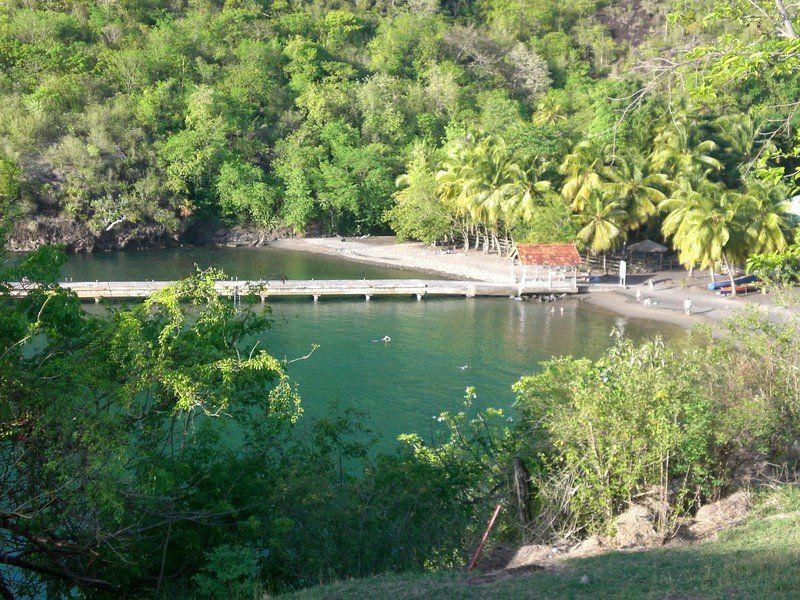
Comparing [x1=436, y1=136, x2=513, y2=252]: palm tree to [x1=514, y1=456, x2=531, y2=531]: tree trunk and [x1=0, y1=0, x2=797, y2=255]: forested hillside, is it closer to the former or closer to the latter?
[x1=0, y1=0, x2=797, y2=255]: forested hillside

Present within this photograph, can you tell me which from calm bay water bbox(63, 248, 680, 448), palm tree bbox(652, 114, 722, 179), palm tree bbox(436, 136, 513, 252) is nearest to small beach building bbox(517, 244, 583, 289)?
calm bay water bbox(63, 248, 680, 448)

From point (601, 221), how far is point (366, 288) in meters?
11.9

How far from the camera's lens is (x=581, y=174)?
42219mm

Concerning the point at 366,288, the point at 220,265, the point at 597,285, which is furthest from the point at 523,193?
the point at 220,265

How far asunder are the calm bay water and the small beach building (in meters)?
1.74

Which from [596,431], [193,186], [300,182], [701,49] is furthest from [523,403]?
[193,186]

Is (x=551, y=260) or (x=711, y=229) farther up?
(x=711, y=229)

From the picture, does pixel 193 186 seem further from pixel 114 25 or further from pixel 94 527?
pixel 94 527

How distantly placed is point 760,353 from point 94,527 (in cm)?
1067

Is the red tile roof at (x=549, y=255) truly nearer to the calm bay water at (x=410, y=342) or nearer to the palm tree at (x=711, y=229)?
the calm bay water at (x=410, y=342)

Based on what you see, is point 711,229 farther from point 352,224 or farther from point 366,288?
point 352,224

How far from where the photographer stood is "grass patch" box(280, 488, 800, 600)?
7.91m

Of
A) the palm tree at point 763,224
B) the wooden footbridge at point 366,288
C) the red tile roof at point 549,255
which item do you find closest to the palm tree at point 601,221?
the red tile roof at point 549,255

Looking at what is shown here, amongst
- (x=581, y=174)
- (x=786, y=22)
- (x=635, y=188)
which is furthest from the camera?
(x=581, y=174)
